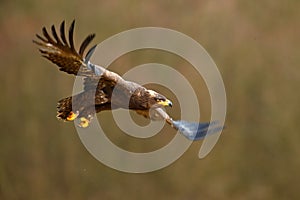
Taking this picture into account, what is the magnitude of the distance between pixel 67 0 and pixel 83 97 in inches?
60.3

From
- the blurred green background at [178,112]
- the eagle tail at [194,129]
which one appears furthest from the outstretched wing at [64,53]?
the blurred green background at [178,112]

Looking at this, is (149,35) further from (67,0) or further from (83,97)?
(83,97)

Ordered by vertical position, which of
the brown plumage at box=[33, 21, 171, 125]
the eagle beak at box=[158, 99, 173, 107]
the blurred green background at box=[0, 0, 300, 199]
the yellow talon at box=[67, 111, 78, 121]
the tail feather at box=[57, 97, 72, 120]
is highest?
the blurred green background at box=[0, 0, 300, 199]

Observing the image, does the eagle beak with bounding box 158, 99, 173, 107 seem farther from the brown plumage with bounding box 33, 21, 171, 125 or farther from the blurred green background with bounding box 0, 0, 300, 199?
the blurred green background with bounding box 0, 0, 300, 199

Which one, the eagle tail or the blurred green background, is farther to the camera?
the blurred green background

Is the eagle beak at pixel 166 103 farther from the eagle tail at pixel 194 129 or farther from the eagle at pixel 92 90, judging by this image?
the eagle tail at pixel 194 129

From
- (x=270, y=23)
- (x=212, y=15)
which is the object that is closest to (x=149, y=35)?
(x=212, y=15)

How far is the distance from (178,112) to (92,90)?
4.42ft

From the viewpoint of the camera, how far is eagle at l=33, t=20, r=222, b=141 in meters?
1.05

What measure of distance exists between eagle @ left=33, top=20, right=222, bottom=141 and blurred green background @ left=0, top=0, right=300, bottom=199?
1325mm

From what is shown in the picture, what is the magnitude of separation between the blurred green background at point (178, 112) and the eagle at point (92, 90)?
1.33 m

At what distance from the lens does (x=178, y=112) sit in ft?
7.97

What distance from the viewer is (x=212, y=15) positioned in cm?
254

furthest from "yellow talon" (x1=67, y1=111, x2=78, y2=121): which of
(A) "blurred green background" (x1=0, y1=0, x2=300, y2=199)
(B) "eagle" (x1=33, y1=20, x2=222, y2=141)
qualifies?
(A) "blurred green background" (x1=0, y1=0, x2=300, y2=199)
